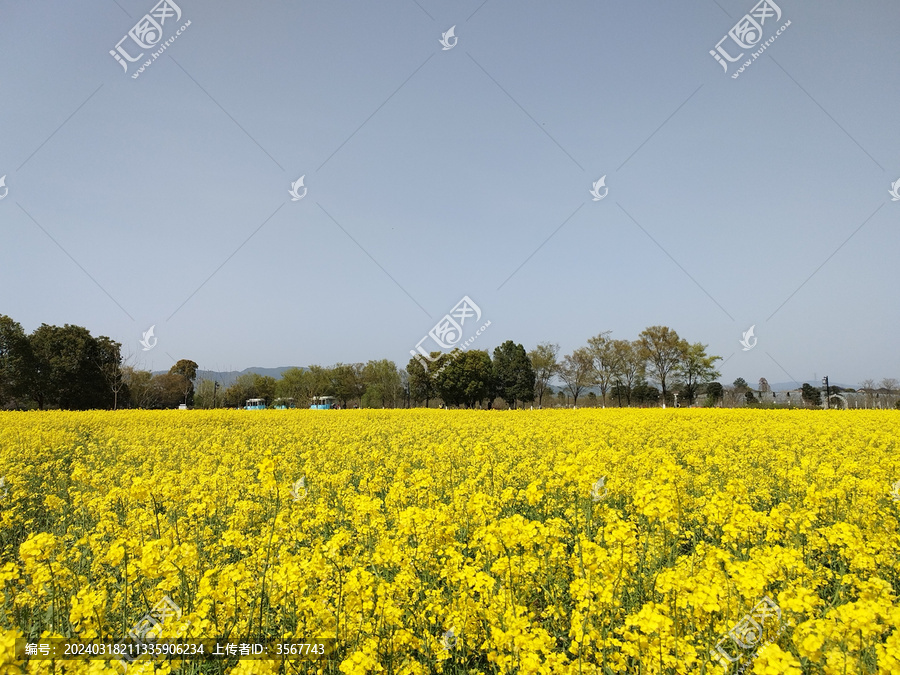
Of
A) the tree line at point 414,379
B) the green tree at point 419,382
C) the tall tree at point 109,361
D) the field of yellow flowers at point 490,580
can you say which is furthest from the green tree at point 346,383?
the field of yellow flowers at point 490,580

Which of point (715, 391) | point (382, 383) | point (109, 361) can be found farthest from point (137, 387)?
point (715, 391)

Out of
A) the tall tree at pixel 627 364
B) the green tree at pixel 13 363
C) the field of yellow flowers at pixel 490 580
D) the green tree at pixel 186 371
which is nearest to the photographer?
the field of yellow flowers at pixel 490 580

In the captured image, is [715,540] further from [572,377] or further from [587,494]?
[572,377]

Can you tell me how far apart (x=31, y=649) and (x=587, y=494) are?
3868 millimetres

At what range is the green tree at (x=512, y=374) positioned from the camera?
61281mm

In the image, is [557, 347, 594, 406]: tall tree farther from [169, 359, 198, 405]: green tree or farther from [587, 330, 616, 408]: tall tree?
[169, 359, 198, 405]: green tree

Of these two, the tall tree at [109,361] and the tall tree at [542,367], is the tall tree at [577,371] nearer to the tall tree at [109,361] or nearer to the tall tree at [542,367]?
the tall tree at [542,367]

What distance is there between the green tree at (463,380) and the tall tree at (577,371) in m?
11.2

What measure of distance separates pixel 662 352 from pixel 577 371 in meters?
11.7

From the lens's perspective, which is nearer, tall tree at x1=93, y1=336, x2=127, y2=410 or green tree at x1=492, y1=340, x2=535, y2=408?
tall tree at x1=93, y1=336, x2=127, y2=410
